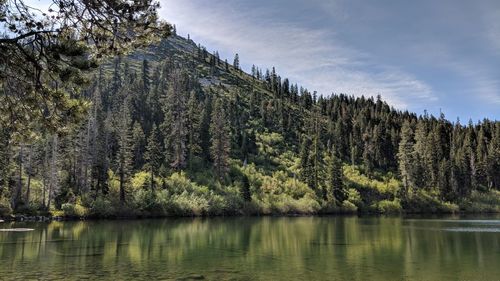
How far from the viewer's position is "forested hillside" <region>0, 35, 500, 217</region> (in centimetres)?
6912

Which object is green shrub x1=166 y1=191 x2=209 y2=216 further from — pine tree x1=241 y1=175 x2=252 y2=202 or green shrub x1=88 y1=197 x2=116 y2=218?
pine tree x1=241 y1=175 x2=252 y2=202

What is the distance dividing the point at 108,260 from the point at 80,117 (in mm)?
14946

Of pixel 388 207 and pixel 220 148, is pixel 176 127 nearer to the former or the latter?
Result: pixel 220 148

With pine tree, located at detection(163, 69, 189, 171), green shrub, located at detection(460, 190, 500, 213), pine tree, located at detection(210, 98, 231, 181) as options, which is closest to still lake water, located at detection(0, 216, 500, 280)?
pine tree, located at detection(210, 98, 231, 181)

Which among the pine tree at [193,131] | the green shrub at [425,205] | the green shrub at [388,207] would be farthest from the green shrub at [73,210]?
the green shrub at [425,205]

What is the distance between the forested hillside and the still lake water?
27.8m

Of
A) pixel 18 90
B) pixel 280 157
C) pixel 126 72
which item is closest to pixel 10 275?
pixel 18 90

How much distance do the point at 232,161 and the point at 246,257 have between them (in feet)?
239

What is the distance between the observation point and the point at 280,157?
4491 inches

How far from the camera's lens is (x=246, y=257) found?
28406mm


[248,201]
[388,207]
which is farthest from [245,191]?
[388,207]

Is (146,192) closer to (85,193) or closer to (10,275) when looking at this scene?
(85,193)

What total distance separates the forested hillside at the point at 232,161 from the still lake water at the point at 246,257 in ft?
91.1

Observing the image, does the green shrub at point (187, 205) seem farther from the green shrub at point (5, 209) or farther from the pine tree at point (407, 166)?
the pine tree at point (407, 166)
